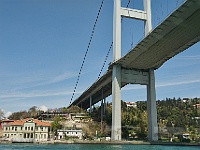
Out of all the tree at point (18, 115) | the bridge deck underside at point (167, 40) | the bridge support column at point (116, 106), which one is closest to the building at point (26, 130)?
the bridge support column at point (116, 106)

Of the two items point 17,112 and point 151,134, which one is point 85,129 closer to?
point 151,134

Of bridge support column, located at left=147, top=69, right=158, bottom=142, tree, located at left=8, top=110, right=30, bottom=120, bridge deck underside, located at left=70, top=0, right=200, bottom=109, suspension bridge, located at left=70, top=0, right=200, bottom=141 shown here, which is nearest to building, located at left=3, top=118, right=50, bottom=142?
suspension bridge, located at left=70, top=0, right=200, bottom=141

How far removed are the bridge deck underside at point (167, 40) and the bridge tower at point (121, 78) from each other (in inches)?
43.6

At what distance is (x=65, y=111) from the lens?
1849 inches

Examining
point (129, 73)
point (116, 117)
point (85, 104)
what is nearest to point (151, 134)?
point (116, 117)

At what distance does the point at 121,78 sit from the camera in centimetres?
2897

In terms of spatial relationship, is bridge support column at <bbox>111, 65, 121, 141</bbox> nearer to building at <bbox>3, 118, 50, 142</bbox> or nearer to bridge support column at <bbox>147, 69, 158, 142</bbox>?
bridge support column at <bbox>147, 69, 158, 142</bbox>

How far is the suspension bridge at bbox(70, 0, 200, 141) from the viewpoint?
20.0 m

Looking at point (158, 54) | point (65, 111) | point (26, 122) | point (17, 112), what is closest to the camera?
point (158, 54)

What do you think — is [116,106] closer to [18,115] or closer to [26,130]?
[26,130]

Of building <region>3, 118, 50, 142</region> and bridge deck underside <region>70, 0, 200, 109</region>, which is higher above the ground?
bridge deck underside <region>70, 0, 200, 109</region>

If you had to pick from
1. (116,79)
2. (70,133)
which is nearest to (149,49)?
(116,79)

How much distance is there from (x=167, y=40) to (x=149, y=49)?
2.23 m

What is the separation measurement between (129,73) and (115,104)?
4.74 meters
